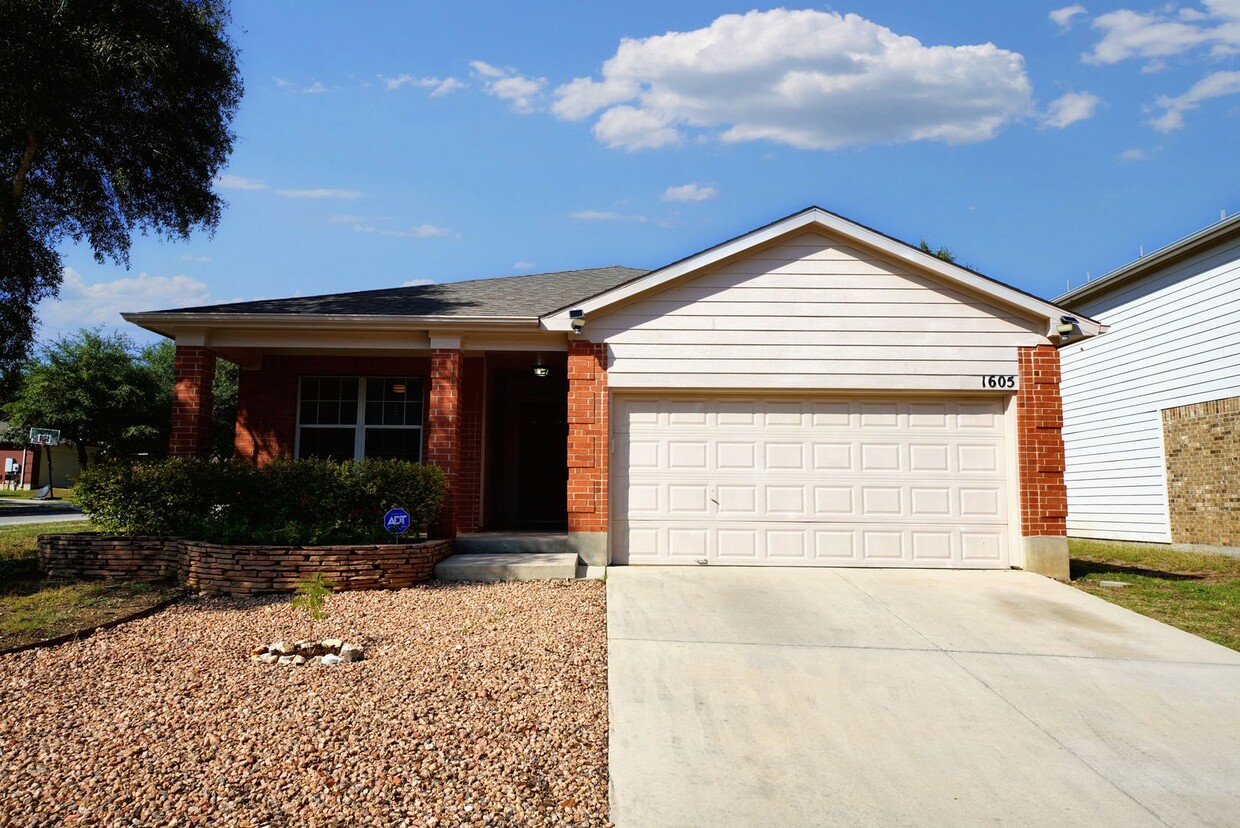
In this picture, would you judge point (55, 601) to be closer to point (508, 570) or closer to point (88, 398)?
point (508, 570)

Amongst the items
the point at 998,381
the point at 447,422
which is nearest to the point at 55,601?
the point at 447,422

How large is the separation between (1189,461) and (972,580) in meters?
7.52

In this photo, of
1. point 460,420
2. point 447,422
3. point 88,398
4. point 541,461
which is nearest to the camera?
point 447,422

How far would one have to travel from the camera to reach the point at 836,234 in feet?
31.7

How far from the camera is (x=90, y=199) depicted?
11.8 metres

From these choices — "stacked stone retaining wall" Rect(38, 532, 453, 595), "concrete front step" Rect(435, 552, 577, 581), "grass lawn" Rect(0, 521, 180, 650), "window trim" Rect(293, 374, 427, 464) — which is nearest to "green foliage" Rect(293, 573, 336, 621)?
"stacked stone retaining wall" Rect(38, 532, 453, 595)

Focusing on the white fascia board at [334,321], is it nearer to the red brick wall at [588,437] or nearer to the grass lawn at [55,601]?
the red brick wall at [588,437]

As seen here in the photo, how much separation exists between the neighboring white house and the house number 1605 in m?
5.42

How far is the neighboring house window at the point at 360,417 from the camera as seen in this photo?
485 inches

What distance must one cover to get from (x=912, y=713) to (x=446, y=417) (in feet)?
22.4

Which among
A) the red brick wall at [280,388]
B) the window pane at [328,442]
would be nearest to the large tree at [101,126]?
the red brick wall at [280,388]

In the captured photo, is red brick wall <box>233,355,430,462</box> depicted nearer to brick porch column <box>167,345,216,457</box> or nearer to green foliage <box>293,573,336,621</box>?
brick porch column <box>167,345,216,457</box>

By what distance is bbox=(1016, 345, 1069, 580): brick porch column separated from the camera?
30.3ft

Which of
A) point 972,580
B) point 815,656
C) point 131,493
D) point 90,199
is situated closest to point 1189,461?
point 972,580
